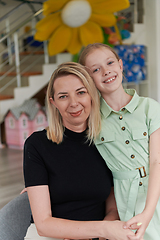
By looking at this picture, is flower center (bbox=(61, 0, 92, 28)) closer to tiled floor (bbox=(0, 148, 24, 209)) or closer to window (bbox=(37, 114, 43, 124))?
window (bbox=(37, 114, 43, 124))

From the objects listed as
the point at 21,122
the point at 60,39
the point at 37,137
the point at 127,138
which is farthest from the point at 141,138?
the point at 60,39

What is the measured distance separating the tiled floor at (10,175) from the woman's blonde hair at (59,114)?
1.40 m

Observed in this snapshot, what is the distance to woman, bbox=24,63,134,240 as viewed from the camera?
108cm

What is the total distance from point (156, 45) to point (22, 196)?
5.49 metres

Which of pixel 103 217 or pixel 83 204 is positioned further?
pixel 103 217

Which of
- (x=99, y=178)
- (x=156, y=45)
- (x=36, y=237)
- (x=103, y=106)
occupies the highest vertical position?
(x=156, y=45)

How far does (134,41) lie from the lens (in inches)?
240

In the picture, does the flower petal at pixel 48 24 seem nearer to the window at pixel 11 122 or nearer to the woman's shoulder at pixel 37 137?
the window at pixel 11 122

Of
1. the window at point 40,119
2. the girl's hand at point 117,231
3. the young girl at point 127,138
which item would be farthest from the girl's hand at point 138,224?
the window at point 40,119

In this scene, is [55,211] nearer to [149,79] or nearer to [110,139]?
[110,139]

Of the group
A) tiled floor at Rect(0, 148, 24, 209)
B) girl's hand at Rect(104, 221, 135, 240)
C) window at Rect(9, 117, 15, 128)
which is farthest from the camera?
window at Rect(9, 117, 15, 128)

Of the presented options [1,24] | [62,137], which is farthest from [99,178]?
[1,24]

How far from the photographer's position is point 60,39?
427cm

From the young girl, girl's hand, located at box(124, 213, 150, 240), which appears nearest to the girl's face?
the young girl
